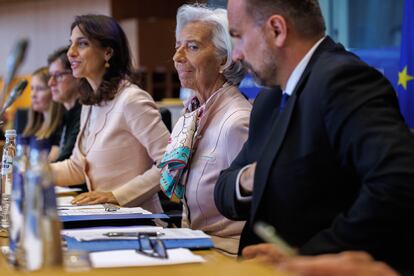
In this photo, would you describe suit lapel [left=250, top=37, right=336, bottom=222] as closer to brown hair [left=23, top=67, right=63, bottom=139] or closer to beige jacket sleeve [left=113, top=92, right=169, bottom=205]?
beige jacket sleeve [left=113, top=92, right=169, bottom=205]

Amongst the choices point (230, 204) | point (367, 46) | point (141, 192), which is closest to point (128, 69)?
point (141, 192)

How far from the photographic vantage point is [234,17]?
170cm

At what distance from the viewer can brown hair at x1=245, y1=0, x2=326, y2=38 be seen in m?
1.61

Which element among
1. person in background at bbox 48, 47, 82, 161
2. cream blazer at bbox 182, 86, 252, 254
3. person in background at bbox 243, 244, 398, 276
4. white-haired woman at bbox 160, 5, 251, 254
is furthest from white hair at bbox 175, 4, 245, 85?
person in background at bbox 48, 47, 82, 161

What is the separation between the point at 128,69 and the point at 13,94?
131 cm

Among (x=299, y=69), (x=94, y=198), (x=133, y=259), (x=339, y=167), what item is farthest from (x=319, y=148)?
(x=94, y=198)

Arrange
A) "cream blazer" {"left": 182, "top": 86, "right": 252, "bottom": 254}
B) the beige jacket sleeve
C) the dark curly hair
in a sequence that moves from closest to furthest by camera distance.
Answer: "cream blazer" {"left": 182, "top": 86, "right": 252, "bottom": 254}
the beige jacket sleeve
the dark curly hair

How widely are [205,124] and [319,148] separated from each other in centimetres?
88

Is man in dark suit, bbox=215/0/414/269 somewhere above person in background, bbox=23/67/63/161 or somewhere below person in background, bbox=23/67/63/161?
above

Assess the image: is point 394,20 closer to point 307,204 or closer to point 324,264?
point 307,204

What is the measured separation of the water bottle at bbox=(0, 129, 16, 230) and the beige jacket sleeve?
0.53 meters

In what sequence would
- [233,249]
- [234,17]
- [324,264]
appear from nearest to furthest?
[324,264] < [234,17] < [233,249]

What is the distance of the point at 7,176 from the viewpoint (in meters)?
2.13

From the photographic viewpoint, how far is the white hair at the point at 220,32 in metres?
2.44
